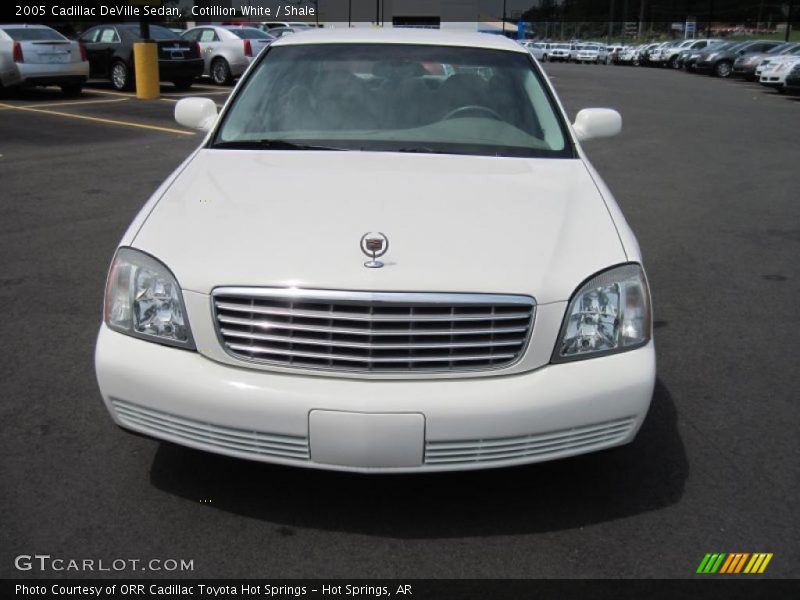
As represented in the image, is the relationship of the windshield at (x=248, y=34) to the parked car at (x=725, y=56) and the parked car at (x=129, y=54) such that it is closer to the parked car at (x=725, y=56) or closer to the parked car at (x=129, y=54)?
the parked car at (x=129, y=54)

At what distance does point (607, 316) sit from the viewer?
2.92 m

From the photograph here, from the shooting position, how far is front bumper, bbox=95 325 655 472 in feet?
8.73

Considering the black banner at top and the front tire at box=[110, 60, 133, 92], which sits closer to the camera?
the front tire at box=[110, 60, 133, 92]

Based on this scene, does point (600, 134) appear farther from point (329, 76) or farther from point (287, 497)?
point (287, 497)

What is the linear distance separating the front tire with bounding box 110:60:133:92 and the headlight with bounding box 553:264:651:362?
57.8 feet

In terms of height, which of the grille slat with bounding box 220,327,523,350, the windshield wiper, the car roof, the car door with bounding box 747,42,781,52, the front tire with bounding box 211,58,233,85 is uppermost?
the car roof

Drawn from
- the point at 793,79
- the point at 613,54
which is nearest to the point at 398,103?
the point at 793,79

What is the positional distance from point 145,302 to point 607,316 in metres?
1.53

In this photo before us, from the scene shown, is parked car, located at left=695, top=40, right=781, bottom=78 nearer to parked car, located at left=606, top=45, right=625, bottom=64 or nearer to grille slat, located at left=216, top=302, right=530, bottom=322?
parked car, located at left=606, top=45, right=625, bottom=64

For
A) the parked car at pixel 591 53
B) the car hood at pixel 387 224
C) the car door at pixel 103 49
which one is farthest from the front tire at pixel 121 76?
the parked car at pixel 591 53

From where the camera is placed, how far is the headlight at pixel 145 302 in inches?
114

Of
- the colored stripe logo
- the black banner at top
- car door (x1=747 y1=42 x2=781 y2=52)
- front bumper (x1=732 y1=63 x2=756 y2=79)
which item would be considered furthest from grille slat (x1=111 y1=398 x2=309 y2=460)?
car door (x1=747 y1=42 x2=781 y2=52)

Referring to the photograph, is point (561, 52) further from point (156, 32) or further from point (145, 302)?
point (145, 302)
